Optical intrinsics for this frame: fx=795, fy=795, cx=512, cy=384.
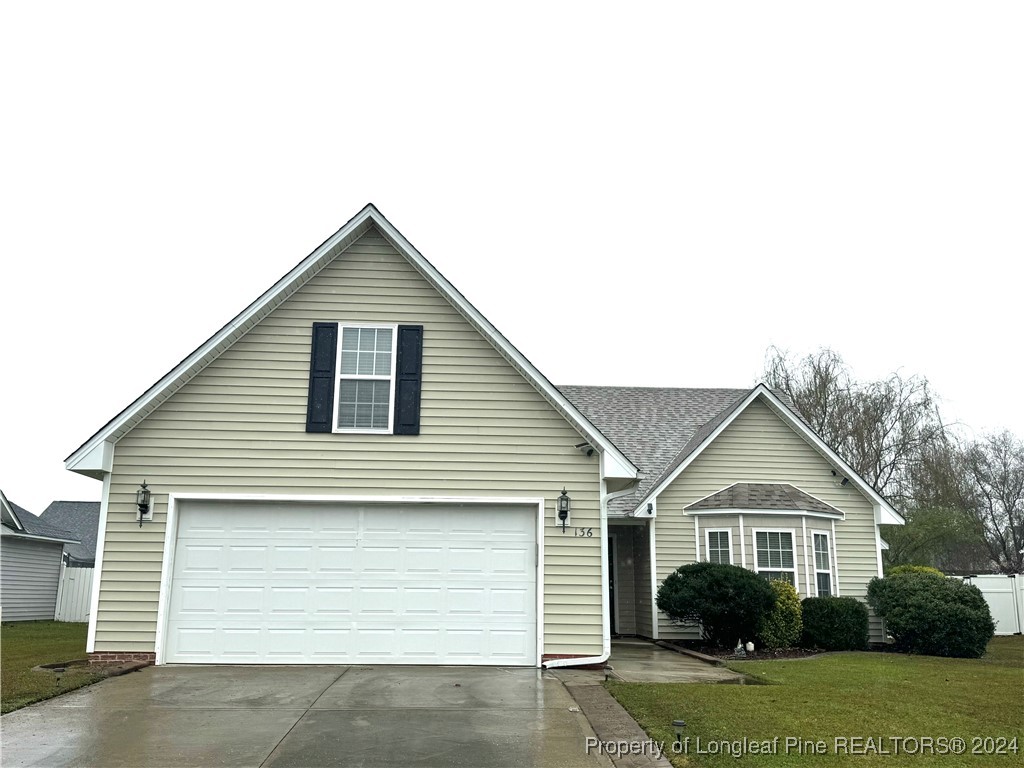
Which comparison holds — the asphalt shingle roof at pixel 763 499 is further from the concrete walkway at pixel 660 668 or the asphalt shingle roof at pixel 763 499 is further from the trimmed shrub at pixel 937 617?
the concrete walkway at pixel 660 668

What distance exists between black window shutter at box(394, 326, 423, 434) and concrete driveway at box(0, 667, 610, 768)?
3.56m

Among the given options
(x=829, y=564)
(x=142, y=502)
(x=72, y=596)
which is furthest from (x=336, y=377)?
(x=72, y=596)

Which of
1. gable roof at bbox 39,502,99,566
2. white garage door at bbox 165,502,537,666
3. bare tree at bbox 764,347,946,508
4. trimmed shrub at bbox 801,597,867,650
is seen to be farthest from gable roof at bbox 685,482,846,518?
gable roof at bbox 39,502,99,566

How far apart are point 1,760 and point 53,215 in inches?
454

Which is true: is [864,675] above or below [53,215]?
below

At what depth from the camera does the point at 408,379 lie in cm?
1202

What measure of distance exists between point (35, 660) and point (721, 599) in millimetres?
11389

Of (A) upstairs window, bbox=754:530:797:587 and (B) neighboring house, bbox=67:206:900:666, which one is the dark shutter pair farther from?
(A) upstairs window, bbox=754:530:797:587

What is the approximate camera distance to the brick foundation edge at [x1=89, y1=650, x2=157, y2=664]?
10.9m

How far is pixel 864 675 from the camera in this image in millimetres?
11406

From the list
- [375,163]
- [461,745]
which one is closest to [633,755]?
[461,745]

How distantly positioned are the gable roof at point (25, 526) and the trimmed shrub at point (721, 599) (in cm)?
1801

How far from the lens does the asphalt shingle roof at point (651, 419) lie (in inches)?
714

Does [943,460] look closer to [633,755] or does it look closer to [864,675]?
[864,675]
